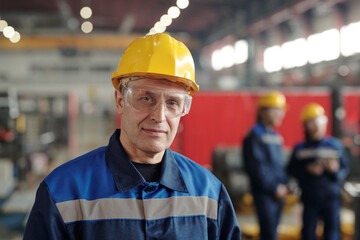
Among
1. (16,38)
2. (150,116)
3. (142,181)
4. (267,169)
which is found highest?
(16,38)

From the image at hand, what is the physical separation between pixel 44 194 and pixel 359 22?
1106 cm

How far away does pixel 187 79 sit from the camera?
1.53 meters

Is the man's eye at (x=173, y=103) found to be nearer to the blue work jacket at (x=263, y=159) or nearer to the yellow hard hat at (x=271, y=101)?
the blue work jacket at (x=263, y=159)

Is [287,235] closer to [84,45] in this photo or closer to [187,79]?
[187,79]

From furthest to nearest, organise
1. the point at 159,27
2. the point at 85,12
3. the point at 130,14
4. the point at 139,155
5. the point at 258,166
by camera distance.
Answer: the point at 159,27 < the point at 130,14 < the point at 85,12 < the point at 258,166 < the point at 139,155

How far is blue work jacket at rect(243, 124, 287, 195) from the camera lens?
4.27 metres

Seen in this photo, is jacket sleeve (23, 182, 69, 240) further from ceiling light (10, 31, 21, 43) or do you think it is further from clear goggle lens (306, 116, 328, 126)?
ceiling light (10, 31, 21, 43)

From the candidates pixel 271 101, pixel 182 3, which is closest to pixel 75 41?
pixel 182 3

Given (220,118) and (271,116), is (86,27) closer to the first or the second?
(220,118)

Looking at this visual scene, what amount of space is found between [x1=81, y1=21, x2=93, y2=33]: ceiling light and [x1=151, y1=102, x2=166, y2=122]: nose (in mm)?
13571

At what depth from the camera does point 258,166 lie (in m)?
4.30

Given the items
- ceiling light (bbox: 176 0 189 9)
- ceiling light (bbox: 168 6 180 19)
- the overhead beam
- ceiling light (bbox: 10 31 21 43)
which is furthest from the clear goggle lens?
ceiling light (bbox: 10 31 21 43)

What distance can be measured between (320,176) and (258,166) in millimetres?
761

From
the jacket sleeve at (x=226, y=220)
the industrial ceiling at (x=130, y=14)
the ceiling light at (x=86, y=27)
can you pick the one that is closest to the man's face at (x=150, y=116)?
the jacket sleeve at (x=226, y=220)
